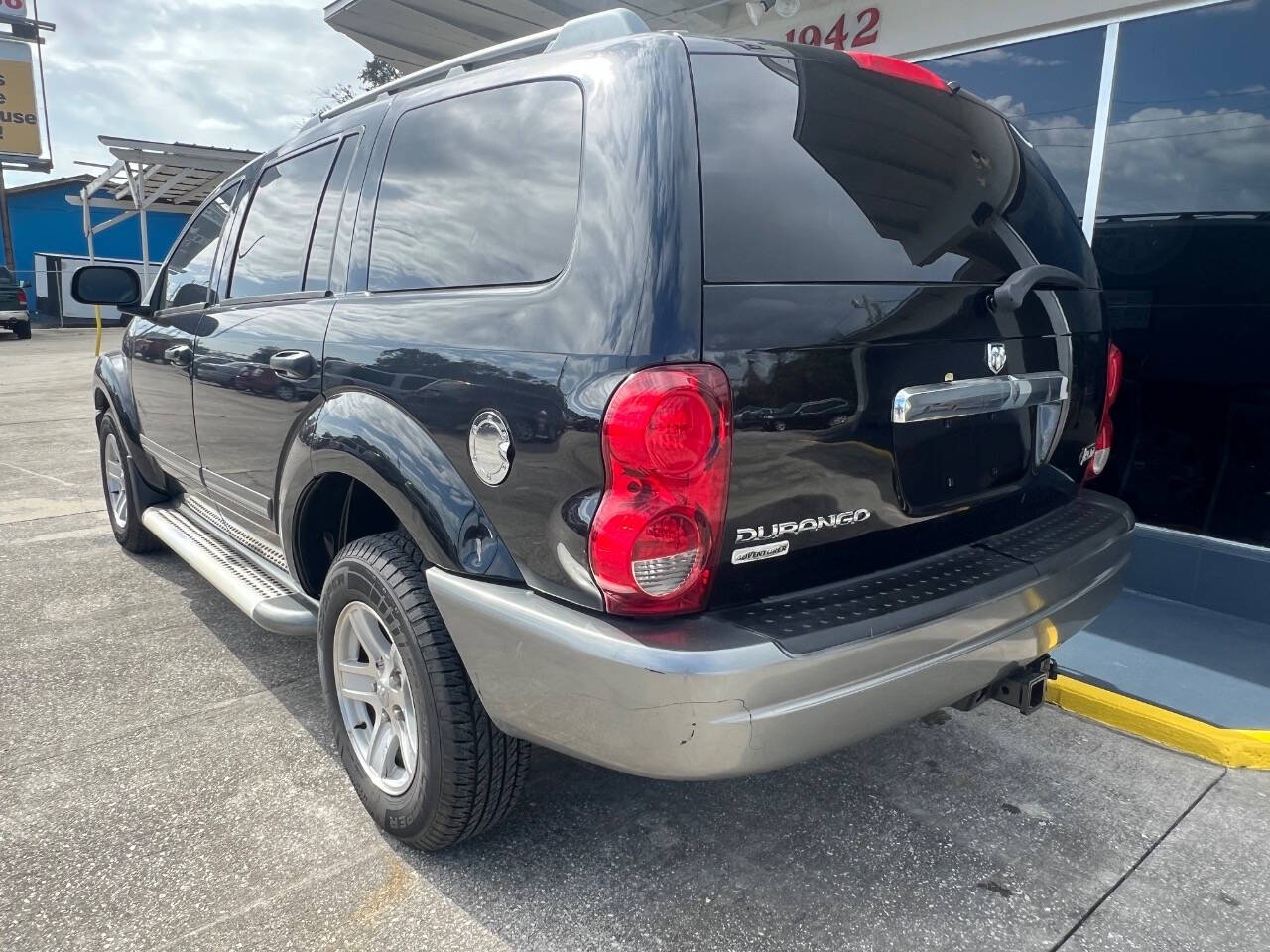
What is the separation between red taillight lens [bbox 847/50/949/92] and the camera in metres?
2.39

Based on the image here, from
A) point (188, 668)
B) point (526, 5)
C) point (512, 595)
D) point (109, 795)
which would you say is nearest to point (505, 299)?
point (512, 595)

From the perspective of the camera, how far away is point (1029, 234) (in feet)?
8.44

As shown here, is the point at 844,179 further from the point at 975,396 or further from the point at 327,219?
the point at 327,219

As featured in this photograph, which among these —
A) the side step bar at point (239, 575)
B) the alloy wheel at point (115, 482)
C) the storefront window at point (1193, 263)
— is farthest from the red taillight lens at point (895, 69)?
the alloy wheel at point (115, 482)

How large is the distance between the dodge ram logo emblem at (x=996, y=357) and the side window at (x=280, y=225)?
2.09 meters

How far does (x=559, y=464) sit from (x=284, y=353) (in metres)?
1.38

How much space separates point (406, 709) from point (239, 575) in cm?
124

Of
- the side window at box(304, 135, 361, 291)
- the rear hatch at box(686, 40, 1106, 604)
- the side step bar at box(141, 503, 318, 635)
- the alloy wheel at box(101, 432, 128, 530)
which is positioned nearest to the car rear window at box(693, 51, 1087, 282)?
the rear hatch at box(686, 40, 1106, 604)

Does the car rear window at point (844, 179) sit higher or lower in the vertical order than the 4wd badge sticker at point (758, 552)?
higher

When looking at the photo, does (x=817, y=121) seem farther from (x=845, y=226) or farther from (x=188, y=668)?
(x=188, y=668)

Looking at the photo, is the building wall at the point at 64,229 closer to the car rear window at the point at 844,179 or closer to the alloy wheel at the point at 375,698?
the alloy wheel at the point at 375,698

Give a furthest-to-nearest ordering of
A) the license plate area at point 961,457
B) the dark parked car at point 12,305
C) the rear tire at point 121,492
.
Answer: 1. the dark parked car at point 12,305
2. the rear tire at point 121,492
3. the license plate area at point 961,457

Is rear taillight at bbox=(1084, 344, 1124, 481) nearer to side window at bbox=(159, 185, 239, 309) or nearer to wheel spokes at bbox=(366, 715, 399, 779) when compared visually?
wheel spokes at bbox=(366, 715, 399, 779)

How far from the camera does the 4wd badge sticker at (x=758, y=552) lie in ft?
6.37
